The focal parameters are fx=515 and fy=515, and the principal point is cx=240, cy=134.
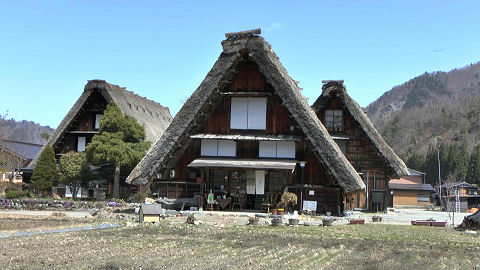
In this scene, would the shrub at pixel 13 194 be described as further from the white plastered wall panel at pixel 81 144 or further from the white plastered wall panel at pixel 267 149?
the white plastered wall panel at pixel 267 149

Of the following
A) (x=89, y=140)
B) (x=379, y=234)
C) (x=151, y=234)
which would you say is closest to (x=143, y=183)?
(x=151, y=234)

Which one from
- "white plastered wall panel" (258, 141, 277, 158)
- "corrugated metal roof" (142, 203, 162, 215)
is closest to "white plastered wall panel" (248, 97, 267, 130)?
"white plastered wall panel" (258, 141, 277, 158)

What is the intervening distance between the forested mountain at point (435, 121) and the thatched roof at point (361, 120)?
2.76m

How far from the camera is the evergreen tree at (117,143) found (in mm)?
33156

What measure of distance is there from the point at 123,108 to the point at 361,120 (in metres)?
17.7

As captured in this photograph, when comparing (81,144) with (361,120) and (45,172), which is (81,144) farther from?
(361,120)

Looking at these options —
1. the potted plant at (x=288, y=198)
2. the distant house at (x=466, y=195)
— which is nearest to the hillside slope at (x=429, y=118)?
the distant house at (x=466, y=195)

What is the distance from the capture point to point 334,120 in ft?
106

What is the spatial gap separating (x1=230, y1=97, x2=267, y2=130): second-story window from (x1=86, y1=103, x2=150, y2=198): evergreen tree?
9796mm

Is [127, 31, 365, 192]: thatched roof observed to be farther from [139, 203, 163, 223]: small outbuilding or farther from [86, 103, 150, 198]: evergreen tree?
[86, 103, 150, 198]: evergreen tree

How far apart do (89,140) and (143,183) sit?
15.9 metres

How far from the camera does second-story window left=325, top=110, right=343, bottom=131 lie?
3219cm

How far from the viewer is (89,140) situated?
39656mm

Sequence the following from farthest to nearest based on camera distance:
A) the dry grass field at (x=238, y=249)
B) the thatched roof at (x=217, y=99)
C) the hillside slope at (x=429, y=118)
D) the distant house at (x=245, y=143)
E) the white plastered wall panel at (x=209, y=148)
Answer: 1. the hillside slope at (x=429, y=118)
2. the white plastered wall panel at (x=209, y=148)
3. the distant house at (x=245, y=143)
4. the thatched roof at (x=217, y=99)
5. the dry grass field at (x=238, y=249)
